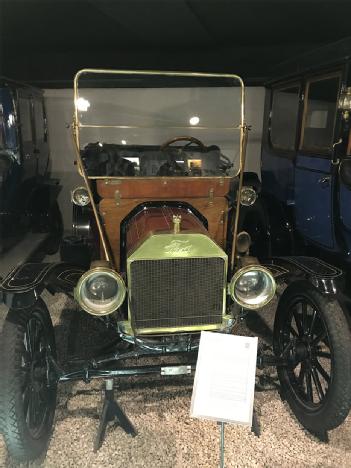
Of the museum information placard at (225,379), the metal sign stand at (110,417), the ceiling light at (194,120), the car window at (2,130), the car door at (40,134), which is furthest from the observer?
the car door at (40,134)

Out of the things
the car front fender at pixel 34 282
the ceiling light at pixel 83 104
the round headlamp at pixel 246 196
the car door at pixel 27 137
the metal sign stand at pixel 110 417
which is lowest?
the metal sign stand at pixel 110 417

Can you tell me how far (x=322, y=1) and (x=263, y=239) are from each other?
1919mm

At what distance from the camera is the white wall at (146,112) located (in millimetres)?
4145

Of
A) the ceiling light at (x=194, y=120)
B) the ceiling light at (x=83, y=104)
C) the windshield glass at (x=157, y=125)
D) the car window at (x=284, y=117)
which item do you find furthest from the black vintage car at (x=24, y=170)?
the car window at (x=284, y=117)

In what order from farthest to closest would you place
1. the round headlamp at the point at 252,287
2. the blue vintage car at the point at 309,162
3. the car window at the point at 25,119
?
the car window at the point at 25,119, the blue vintage car at the point at 309,162, the round headlamp at the point at 252,287

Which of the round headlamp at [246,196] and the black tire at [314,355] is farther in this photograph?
the round headlamp at [246,196]

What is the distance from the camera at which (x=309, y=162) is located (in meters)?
3.08

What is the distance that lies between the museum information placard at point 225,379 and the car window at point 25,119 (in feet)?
10.8

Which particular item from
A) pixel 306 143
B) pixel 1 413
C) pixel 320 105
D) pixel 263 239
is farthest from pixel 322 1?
pixel 1 413

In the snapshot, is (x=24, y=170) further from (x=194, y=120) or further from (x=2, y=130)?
(x=194, y=120)

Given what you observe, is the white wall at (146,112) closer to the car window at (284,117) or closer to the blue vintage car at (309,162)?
the car window at (284,117)

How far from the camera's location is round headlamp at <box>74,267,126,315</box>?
5.99 ft

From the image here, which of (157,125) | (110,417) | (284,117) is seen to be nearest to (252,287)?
(110,417)

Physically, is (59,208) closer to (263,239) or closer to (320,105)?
(263,239)
